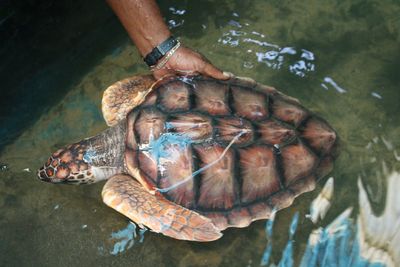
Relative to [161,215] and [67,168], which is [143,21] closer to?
[67,168]

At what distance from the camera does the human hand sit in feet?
8.09

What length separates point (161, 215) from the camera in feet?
7.30

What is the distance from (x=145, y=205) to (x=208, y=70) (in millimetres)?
847

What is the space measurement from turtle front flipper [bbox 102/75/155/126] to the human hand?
26 cm

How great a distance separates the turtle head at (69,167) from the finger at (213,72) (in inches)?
33.7

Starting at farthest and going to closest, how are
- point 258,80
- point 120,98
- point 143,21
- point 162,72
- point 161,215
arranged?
point 258,80 < point 120,98 < point 162,72 < point 143,21 < point 161,215

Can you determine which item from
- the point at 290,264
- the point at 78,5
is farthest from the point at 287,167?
the point at 78,5

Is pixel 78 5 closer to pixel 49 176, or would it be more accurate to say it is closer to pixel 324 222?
pixel 49 176

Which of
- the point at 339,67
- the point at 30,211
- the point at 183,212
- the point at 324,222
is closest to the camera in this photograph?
the point at 183,212

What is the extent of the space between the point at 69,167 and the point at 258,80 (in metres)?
1.34

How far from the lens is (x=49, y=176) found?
98.3 inches

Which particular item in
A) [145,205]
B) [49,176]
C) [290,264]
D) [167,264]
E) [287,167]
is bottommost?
[290,264]

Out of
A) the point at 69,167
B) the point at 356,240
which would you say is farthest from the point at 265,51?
the point at 69,167

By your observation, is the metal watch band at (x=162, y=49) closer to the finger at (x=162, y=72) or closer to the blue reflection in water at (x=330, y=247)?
the finger at (x=162, y=72)
